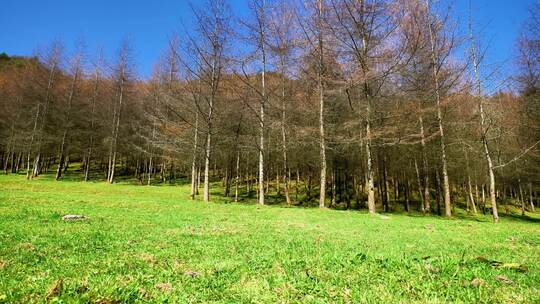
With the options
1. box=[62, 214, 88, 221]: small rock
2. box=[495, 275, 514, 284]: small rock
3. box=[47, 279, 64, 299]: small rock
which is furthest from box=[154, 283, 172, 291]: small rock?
box=[62, 214, 88, 221]: small rock

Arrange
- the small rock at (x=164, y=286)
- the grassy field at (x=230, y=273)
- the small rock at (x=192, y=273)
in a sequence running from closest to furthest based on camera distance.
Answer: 1. the grassy field at (x=230, y=273)
2. the small rock at (x=164, y=286)
3. the small rock at (x=192, y=273)

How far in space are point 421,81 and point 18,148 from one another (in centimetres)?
4021

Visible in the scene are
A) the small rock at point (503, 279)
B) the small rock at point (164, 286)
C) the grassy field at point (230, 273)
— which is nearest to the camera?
the grassy field at point (230, 273)

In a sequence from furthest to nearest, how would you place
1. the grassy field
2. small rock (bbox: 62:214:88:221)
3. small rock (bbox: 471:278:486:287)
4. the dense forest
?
the dense forest, small rock (bbox: 62:214:88:221), small rock (bbox: 471:278:486:287), the grassy field

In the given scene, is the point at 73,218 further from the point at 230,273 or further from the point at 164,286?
the point at 164,286

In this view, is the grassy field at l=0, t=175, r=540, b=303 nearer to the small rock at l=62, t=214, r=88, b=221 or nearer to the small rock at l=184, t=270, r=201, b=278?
the small rock at l=184, t=270, r=201, b=278

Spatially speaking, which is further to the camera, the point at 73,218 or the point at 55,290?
the point at 73,218

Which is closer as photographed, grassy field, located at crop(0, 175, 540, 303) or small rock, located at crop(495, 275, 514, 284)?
grassy field, located at crop(0, 175, 540, 303)

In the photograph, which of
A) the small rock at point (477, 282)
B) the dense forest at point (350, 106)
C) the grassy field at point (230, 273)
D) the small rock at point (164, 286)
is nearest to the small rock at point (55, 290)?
the grassy field at point (230, 273)

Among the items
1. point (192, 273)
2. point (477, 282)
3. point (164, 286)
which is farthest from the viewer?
point (192, 273)

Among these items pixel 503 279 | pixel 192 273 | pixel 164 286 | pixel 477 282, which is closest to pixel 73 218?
pixel 192 273

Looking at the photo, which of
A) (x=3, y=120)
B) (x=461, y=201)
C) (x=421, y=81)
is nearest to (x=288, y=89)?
(x=421, y=81)

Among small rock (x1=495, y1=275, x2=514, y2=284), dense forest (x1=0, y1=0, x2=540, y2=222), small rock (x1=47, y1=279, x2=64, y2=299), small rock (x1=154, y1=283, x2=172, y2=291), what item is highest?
dense forest (x1=0, y1=0, x2=540, y2=222)

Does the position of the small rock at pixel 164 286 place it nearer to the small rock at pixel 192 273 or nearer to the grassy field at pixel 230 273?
the grassy field at pixel 230 273
